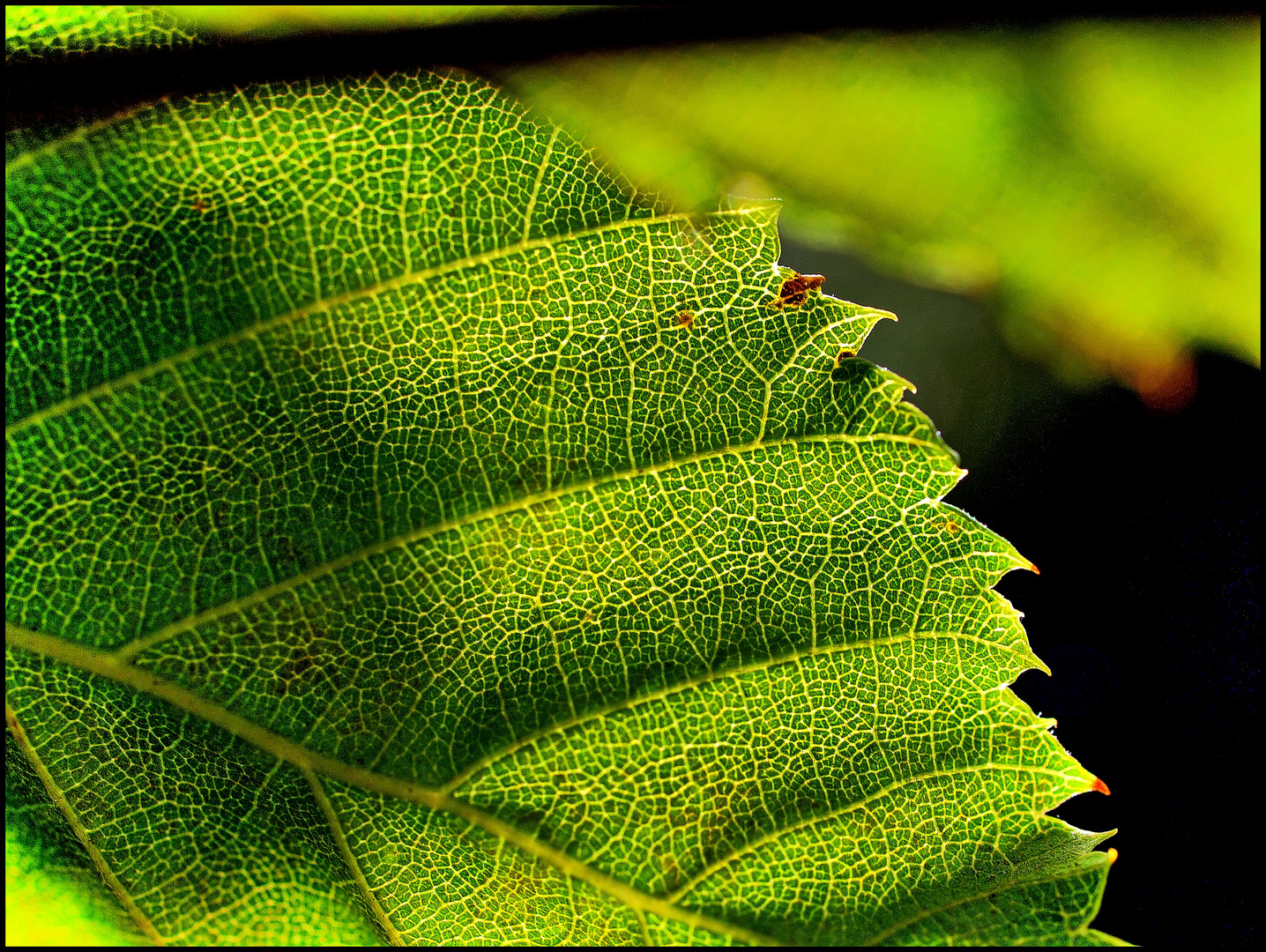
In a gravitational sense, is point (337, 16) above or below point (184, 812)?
above

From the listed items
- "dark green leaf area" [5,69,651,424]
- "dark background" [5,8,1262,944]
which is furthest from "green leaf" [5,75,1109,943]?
"dark background" [5,8,1262,944]

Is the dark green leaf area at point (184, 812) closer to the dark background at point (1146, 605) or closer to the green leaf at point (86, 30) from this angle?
the green leaf at point (86, 30)

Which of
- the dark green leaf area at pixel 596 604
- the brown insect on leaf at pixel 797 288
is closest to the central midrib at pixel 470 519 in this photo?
the dark green leaf area at pixel 596 604

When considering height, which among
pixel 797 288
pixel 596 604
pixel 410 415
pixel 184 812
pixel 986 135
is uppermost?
pixel 986 135

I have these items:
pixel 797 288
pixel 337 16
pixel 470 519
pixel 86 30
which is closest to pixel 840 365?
pixel 797 288

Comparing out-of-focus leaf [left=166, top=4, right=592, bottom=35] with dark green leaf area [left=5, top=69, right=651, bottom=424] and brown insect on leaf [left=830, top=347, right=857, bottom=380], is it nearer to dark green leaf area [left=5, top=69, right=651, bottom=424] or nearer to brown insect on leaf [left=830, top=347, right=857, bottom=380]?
dark green leaf area [left=5, top=69, right=651, bottom=424]

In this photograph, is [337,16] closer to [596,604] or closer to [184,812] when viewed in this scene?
[596,604]
